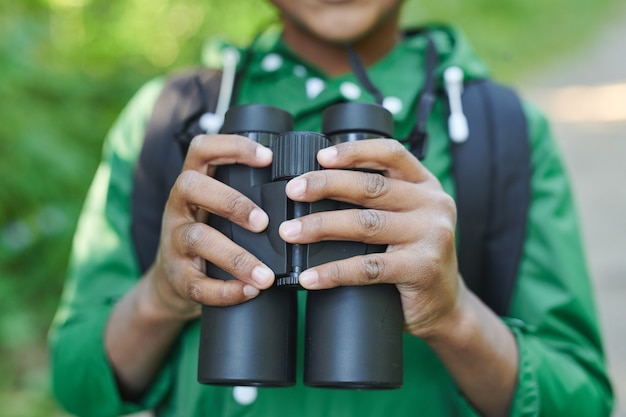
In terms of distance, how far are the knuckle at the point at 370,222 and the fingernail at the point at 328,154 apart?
97 mm

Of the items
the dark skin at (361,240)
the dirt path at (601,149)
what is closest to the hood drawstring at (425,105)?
the dark skin at (361,240)

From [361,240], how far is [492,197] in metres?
0.55

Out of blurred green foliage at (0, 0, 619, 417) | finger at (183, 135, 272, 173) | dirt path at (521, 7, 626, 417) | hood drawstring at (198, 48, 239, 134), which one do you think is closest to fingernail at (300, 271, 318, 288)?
finger at (183, 135, 272, 173)

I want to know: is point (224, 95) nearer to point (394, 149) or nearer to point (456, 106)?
point (456, 106)

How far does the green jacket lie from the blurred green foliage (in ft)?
4.76

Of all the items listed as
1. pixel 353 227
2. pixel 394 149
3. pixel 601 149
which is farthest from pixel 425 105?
pixel 601 149

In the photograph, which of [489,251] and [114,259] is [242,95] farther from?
[489,251]

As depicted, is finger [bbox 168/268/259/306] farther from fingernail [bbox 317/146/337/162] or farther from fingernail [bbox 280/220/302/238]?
fingernail [bbox 317/146/337/162]

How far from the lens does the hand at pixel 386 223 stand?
127cm

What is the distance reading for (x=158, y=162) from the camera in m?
1.84

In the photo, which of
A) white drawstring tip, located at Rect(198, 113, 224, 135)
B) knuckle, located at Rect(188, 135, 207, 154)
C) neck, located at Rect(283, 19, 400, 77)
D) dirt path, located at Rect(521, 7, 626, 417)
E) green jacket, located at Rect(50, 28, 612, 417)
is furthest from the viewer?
dirt path, located at Rect(521, 7, 626, 417)

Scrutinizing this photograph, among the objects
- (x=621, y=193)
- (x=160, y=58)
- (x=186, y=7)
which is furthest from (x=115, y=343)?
(x=621, y=193)

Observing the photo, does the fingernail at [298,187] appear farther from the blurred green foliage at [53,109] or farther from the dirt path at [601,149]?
the dirt path at [601,149]

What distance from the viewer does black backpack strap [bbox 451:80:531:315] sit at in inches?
68.4
